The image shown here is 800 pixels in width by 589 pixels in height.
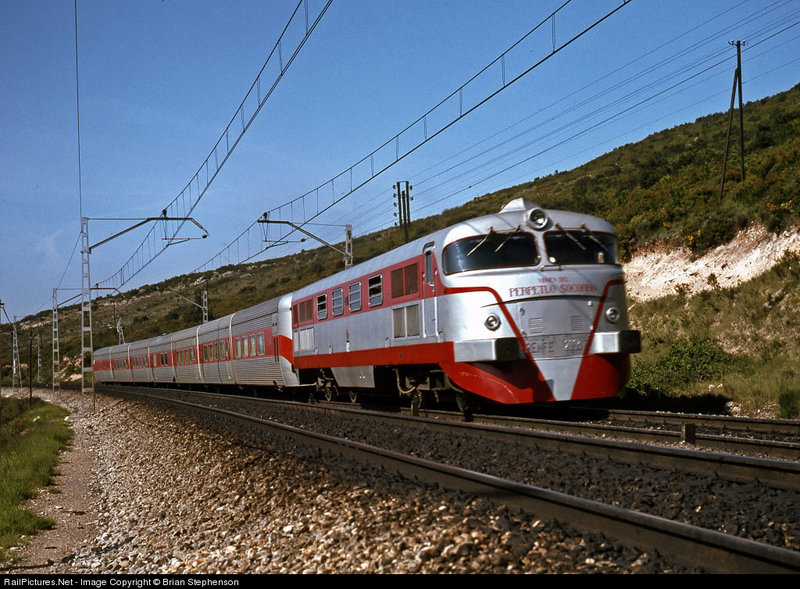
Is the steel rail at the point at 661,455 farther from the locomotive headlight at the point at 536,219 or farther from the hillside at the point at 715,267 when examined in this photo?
the hillside at the point at 715,267

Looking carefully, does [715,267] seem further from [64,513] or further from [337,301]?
[64,513]

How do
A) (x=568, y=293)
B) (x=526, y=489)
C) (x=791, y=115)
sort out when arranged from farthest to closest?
(x=791, y=115) → (x=568, y=293) → (x=526, y=489)

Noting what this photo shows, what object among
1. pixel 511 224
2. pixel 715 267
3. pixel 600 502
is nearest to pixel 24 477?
pixel 511 224

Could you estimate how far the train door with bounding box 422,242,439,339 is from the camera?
1264cm

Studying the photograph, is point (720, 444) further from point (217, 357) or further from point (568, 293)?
point (217, 357)

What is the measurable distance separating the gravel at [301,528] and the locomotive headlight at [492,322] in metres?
3.42

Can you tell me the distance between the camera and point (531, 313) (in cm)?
1182

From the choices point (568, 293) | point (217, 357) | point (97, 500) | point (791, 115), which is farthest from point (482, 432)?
point (791, 115)

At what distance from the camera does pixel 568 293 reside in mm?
12039

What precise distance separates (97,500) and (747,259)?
64.7 ft

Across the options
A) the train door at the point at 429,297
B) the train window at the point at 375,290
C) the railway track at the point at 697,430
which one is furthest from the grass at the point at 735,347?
the train window at the point at 375,290

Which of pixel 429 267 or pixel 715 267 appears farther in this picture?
pixel 715 267

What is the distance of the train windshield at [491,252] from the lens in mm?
12172

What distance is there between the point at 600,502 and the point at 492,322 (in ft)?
19.0
